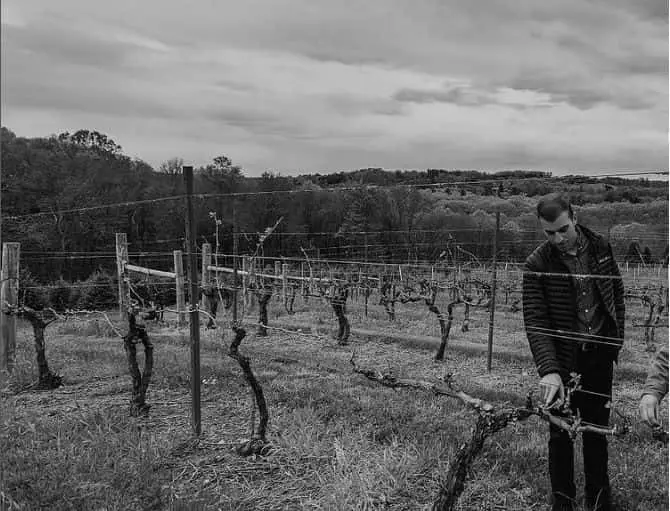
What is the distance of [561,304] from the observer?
2.59 metres

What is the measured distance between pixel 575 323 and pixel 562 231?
0.43 metres

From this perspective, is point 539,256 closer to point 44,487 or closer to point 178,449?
point 178,449

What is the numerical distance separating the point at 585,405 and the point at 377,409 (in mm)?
1938

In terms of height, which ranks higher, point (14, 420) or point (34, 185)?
point (34, 185)

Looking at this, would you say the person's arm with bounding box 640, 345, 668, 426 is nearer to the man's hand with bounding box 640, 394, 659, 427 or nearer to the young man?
the man's hand with bounding box 640, 394, 659, 427

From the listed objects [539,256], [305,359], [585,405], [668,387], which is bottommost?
[305,359]

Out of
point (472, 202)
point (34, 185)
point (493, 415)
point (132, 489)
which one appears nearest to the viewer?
point (493, 415)

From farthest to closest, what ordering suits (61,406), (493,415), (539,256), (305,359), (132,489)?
(305,359) → (61,406) → (132,489) → (539,256) → (493,415)

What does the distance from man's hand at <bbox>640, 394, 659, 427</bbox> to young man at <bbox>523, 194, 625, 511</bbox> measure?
0.54m

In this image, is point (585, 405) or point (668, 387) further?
point (585, 405)

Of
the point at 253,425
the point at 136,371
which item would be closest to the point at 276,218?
the point at 136,371

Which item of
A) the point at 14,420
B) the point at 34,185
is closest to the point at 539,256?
the point at 14,420

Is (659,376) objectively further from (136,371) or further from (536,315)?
(136,371)

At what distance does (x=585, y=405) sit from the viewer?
261 cm
